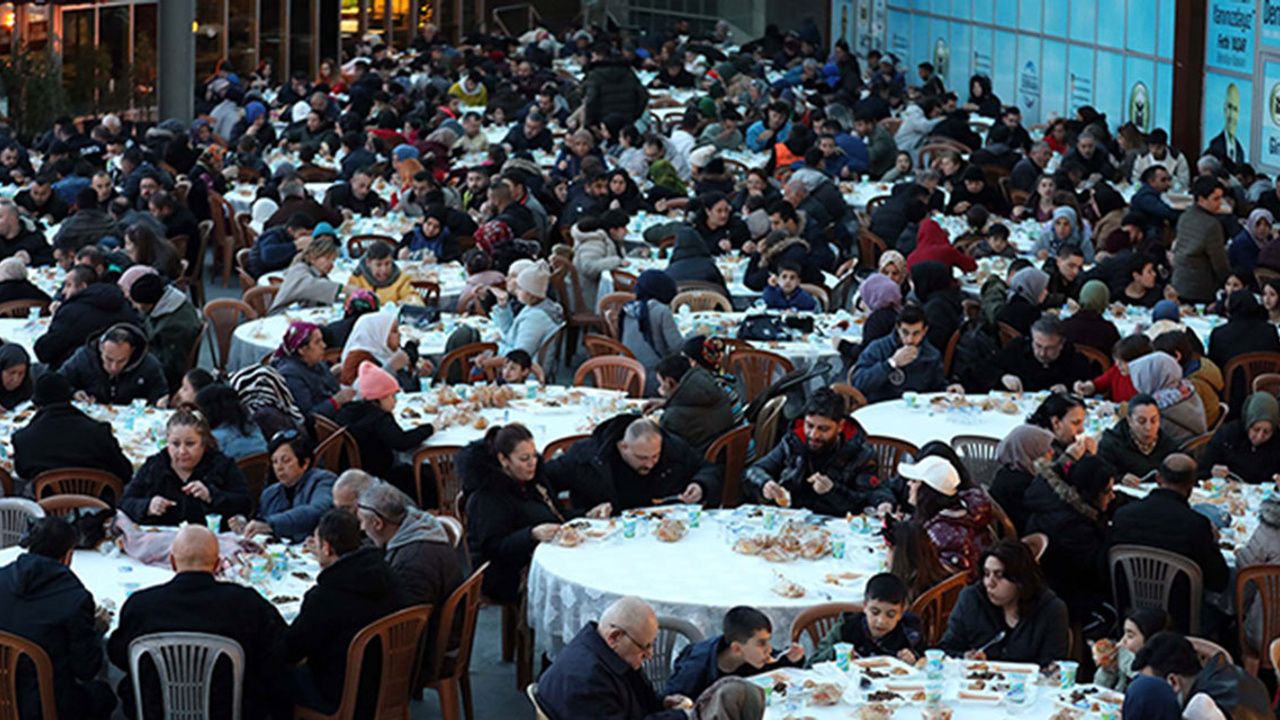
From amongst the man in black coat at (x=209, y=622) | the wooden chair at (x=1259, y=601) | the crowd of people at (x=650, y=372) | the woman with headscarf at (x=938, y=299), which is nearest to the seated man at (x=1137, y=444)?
the crowd of people at (x=650, y=372)

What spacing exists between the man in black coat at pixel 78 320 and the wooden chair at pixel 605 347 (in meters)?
2.74

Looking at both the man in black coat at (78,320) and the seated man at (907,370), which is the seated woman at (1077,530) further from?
the man in black coat at (78,320)

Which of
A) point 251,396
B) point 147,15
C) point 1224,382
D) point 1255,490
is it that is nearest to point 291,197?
point 251,396

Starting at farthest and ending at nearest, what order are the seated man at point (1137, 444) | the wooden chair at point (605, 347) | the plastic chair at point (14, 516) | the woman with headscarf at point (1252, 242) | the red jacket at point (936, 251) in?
1. the woman with headscarf at point (1252, 242)
2. the red jacket at point (936, 251)
3. the wooden chair at point (605, 347)
4. the seated man at point (1137, 444)
5. the plastic chair at point (14, 516)

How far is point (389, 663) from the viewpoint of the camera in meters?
6.84

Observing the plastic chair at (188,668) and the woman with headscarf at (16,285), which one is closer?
the plastic chair at (188,668)

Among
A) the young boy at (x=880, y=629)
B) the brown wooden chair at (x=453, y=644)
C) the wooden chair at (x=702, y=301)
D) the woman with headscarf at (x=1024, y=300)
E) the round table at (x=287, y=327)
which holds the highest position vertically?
the woman with headscarf at (x=1024, y=300)

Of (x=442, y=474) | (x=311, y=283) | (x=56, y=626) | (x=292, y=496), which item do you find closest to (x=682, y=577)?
(x=292, y=496)

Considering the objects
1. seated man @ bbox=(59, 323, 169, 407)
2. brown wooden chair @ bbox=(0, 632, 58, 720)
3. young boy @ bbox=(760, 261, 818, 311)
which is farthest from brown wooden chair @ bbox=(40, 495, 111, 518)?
young boy @ bbox=(760, 261, 818, 311)

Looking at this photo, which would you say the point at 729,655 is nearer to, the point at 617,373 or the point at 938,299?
the point at 617,373

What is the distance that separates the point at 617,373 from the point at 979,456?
2345 mm

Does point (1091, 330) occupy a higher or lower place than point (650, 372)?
higher

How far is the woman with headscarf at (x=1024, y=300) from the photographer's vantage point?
39.6ft

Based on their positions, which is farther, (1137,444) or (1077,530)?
(1137,444)
